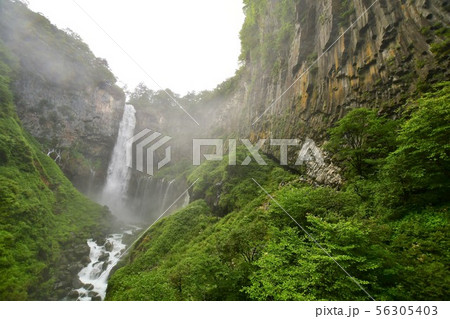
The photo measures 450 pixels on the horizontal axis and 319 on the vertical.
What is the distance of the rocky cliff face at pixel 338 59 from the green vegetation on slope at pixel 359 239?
8.17 ft

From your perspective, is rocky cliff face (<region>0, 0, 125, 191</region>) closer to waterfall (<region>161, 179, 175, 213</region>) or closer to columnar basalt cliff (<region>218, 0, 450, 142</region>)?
waterfall (<region>161, 179, 175, 213</region>)

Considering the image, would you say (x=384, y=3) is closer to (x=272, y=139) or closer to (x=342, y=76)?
(x=342, y=76)

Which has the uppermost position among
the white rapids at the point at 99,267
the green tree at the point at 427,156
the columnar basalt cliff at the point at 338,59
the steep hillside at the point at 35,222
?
the columnar basalt cliff at the point at 338,59

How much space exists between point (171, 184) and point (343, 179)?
29997 mm

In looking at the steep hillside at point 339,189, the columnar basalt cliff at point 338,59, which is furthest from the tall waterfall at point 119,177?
the columnar basalt cliff at point 338,59

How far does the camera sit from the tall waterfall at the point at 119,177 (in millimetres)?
41188

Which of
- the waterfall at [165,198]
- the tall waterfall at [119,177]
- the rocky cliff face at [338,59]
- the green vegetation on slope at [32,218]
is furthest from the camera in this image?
the tall waterfall at [119,177]

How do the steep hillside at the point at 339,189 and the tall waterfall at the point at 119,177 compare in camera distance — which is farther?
the tall waterfall at the point at 119,177

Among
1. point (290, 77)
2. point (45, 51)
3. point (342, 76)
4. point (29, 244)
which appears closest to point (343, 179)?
point (342, 76)

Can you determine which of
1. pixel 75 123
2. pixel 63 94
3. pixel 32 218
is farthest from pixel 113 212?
pixel 63 94

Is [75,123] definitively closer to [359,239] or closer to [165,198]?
[165,198]

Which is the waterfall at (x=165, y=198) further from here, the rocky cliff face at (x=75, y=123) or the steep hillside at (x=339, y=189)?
the rocky cliff face at (x=75, y=123)

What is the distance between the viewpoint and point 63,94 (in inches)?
1526
